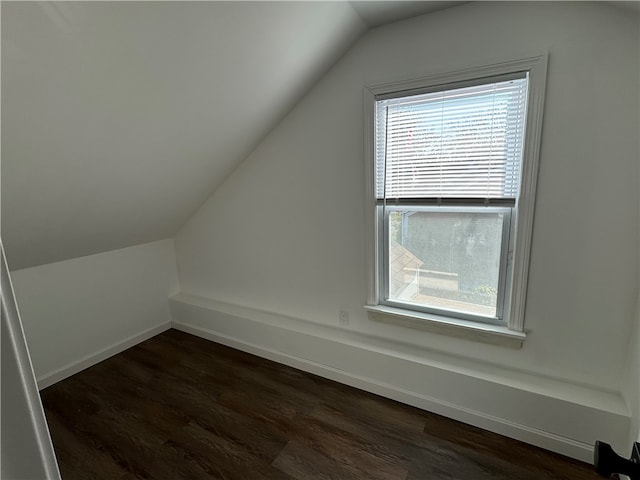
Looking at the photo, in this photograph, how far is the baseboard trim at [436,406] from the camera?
1.66 m

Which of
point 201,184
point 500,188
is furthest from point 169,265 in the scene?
point 500,188

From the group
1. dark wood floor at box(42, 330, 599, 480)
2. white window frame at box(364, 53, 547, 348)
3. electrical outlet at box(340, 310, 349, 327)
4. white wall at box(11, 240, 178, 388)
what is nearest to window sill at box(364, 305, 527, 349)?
white window frame at box(364, 53, 547, 348)

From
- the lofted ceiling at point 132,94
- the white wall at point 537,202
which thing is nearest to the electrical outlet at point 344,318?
the white wall at point 537,202

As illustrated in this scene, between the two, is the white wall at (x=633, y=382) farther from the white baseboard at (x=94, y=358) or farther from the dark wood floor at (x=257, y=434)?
the white baseboard at (x=94, y=358)

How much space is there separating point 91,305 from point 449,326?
109 inches

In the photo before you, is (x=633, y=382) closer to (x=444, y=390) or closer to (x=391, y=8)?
(x=444, y=390)

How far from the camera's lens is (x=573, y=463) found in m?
1.63

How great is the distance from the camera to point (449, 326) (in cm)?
196

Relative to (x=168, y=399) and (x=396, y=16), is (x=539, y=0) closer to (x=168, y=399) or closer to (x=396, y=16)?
(x=396, y=16)

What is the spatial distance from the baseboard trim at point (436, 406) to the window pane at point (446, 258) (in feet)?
1.93

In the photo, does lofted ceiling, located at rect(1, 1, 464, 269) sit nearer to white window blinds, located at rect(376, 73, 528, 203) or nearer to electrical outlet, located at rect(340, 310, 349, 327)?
white window blinds, located at rect(376, 73, 528, 203)

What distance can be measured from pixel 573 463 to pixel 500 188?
4.86ft

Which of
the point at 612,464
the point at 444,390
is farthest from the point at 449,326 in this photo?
the point at 612,464

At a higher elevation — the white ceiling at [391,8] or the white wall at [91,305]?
the white ceiling at [391,8]
